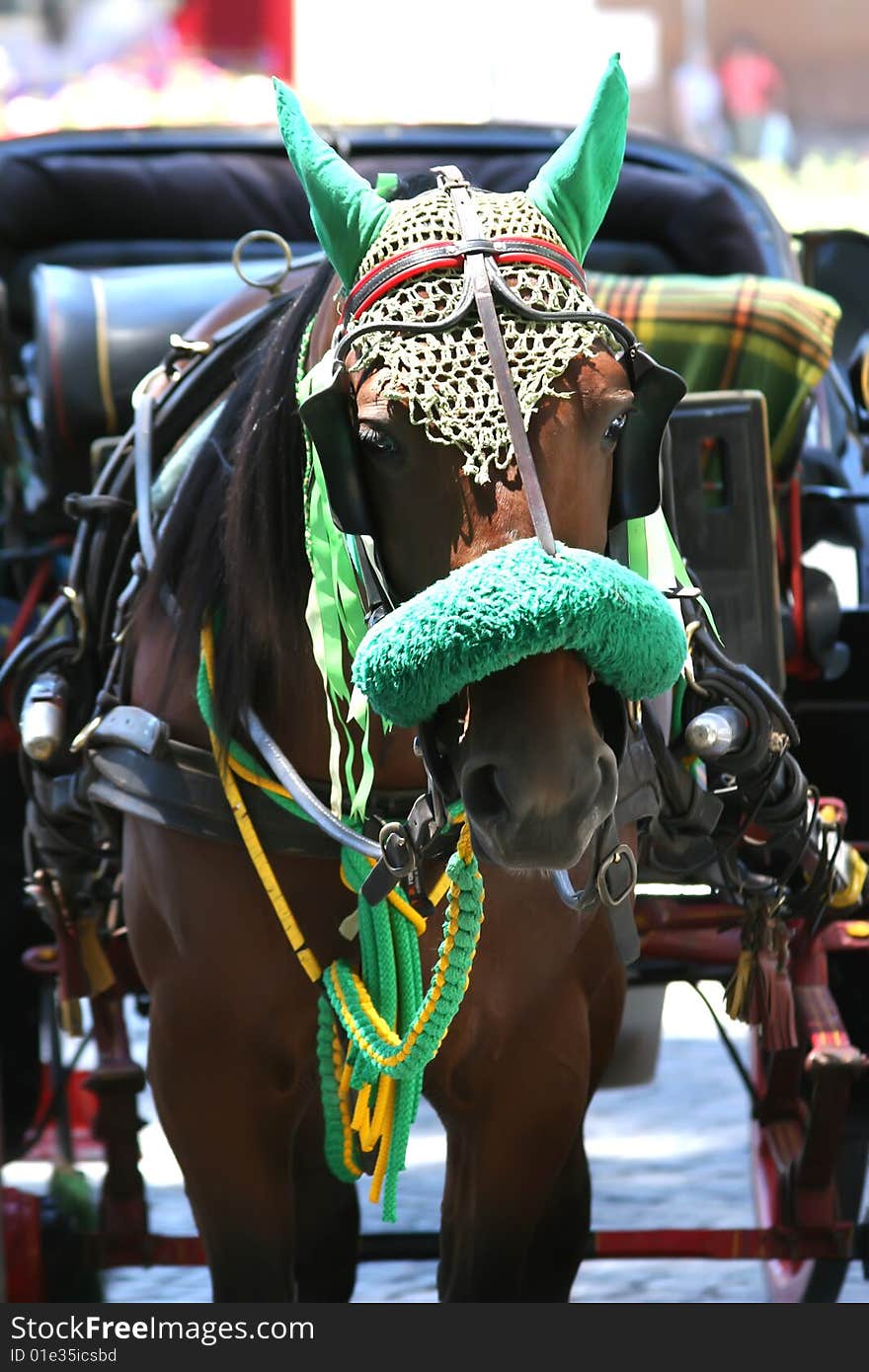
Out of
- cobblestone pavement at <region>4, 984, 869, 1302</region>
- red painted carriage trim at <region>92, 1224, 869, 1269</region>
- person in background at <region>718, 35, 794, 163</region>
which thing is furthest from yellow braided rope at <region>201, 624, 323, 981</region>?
person in background at <region>718, 35, 794, 163</region>

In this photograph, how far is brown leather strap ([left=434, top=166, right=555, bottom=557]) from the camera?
157 cm

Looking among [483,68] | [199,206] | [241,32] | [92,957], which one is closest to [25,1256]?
[92,957]

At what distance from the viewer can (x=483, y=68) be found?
9164 mm

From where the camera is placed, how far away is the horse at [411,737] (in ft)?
5.22

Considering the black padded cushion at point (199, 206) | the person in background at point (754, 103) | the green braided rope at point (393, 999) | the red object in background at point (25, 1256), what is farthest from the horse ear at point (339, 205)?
the person in background at point (754, 103)

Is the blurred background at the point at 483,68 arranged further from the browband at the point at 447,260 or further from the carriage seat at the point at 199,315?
the browband at the point at 447,260

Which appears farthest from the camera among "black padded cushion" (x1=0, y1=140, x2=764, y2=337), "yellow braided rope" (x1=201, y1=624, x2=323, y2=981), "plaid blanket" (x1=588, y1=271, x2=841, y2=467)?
"black padded cushion" (x1=0, y1=140, x2=764, y2=337)

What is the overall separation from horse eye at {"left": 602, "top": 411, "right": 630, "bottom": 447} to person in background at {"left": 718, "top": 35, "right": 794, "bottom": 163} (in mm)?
9077

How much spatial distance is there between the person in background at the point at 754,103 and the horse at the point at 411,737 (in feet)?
28.2

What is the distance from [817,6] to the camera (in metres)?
9.83

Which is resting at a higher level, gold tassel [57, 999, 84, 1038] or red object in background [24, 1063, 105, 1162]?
gold tassel [57, 999, 84, 1038]

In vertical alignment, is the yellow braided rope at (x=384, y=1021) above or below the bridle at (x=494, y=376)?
below

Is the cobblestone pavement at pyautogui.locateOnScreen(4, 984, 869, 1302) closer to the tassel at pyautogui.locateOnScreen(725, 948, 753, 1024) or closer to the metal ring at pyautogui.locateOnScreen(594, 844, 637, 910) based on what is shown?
the tassel at pyautogui.locateOnScreen(725, 948, 753, 1024)

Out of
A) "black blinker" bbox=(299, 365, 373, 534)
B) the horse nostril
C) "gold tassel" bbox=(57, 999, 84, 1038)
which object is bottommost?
"gold tassel" bbox=(57, 999, 84, 1038)
